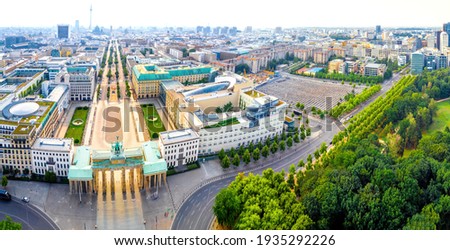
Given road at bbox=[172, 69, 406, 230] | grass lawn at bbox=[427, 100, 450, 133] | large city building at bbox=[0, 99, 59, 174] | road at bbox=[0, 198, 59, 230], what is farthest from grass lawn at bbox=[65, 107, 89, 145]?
grass lawn at bbox=[427, 100, 450, 133]

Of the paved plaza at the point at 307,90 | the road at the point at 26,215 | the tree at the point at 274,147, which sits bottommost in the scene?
the road at the point at 26,215

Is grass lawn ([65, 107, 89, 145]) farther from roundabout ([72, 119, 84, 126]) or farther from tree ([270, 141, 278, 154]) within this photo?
tree ([270, 141, 278, 154])

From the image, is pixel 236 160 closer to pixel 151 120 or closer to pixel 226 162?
pixel 226 162

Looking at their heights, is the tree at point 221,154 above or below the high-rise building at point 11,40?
below

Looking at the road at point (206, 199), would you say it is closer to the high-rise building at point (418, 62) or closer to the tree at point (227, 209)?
the tree at point (227, 209)

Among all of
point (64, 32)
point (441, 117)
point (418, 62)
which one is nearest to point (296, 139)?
point (441, 117)

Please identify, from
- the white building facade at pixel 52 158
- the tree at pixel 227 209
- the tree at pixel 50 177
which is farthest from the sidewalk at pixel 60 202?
the tree at pixel 227 209
